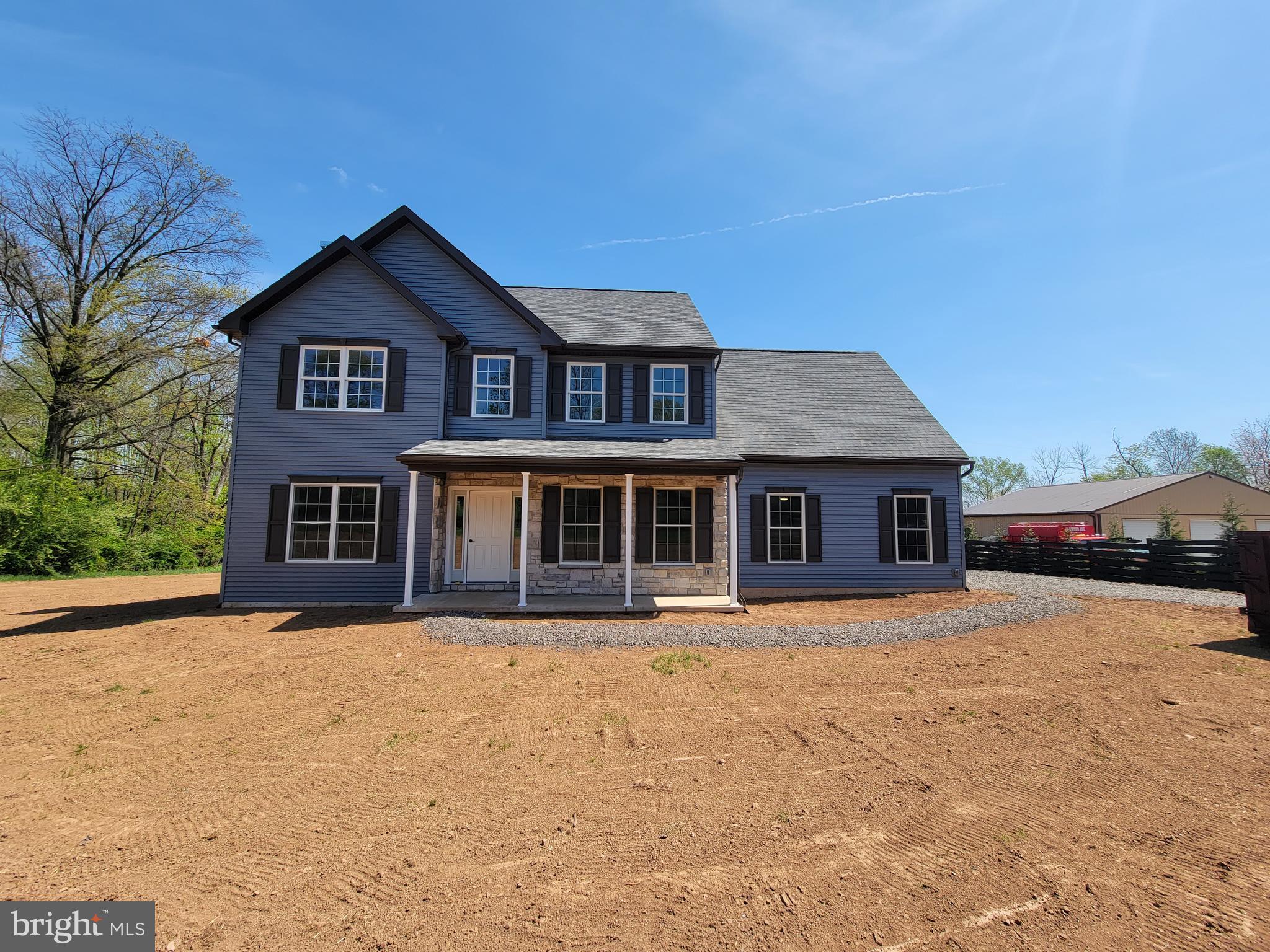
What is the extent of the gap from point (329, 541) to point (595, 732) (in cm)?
908

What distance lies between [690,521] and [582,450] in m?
3.14

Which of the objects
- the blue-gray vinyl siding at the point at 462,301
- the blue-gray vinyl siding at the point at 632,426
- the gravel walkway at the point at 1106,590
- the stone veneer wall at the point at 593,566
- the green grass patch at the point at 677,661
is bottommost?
the green grass patch at the point at 677,661

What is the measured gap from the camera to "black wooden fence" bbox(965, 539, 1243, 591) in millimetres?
13883

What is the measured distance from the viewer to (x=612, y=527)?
39.2 feet

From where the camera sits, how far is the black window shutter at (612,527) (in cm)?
1191

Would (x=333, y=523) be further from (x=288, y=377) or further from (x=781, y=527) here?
(x=781, y=527)

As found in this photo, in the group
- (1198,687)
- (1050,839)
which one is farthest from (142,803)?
(1198,687)

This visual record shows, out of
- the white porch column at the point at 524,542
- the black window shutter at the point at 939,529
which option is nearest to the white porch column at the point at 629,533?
the white porch column at the point at 524,542

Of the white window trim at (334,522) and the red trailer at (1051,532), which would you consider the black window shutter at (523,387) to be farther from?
the red trailer at (1051,532)

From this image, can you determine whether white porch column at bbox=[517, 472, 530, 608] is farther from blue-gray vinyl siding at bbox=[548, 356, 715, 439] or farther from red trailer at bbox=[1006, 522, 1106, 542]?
red trailer at bbox=[1006, 522, 1106, 542]

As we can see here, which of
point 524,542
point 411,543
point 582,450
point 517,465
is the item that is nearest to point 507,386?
point 582,450

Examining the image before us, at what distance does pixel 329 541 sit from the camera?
447 inches

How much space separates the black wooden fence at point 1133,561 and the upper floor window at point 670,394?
1297cm

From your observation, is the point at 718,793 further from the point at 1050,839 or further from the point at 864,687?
the point at 864,687
